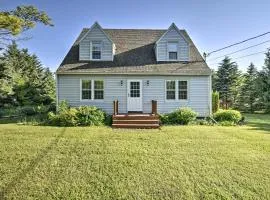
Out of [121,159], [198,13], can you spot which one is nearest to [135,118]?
[121,159]

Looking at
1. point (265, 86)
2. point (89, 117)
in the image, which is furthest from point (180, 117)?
point (265, 86)

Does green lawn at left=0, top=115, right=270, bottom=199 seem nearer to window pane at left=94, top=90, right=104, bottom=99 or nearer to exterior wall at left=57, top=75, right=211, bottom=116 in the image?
exterior wall at left=57, top=75, right=211, bottom=116

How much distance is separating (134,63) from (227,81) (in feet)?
70.1

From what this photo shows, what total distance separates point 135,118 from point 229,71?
24335 mm

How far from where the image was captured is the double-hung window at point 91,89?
15648 mm

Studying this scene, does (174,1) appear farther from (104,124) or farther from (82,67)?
(104,124)

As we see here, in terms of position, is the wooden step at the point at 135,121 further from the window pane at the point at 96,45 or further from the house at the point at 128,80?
the window pane at the point at 96,45

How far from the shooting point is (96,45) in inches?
647

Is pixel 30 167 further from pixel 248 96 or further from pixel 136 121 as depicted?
pixel 248 96

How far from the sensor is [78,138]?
372 inches

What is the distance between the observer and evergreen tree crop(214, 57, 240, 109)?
108 ft

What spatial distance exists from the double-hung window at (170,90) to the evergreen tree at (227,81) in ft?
63.7

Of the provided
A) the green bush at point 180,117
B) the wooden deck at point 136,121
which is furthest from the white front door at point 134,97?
the wooden deck at point 136,121

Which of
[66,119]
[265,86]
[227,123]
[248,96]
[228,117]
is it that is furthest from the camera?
[248,96]
